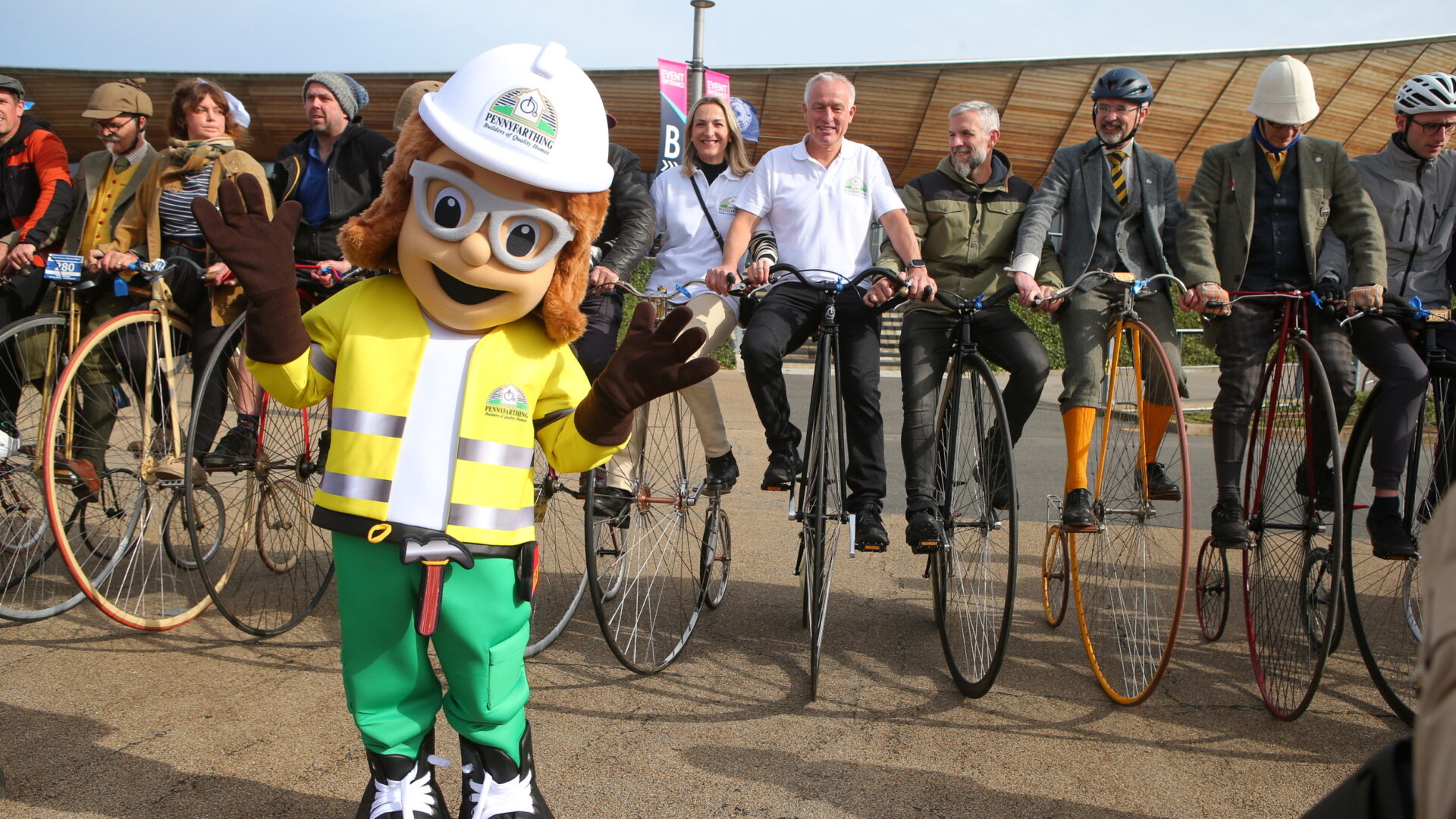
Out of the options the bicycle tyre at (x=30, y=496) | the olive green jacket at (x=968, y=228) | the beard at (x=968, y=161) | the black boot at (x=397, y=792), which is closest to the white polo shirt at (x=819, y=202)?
the olive green jacket at (x=968, y=228)

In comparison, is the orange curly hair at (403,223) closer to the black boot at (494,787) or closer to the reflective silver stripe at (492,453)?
the reflective silver stripe at (492,453)

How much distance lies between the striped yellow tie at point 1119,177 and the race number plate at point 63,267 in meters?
4.30

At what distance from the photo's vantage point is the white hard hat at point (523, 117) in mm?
2551

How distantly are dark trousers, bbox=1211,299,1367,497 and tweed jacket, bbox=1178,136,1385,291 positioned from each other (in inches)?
8.7

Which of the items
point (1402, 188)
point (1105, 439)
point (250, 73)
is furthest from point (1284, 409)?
point (250, 73)

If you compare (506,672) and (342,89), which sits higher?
(342,89)

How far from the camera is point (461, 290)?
8.66 ft

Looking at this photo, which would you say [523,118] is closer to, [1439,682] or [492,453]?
[492,453]

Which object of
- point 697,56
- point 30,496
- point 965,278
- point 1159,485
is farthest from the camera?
point 697,56

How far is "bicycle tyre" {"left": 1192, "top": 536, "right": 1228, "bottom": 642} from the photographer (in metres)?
4.55

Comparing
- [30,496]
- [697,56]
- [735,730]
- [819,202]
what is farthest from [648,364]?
[697,56]

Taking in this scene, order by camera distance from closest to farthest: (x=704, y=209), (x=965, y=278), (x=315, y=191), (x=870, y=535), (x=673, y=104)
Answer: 1. (x=870, y=535)
2. (x=965, y=278)
3. (x=315, y=191)
4. (x=704, y=209)
5. (x=673, y=104)

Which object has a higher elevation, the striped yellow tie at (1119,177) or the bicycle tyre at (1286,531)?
the striped yellow tie at (1119,177)

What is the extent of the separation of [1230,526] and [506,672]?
9.11 ft
